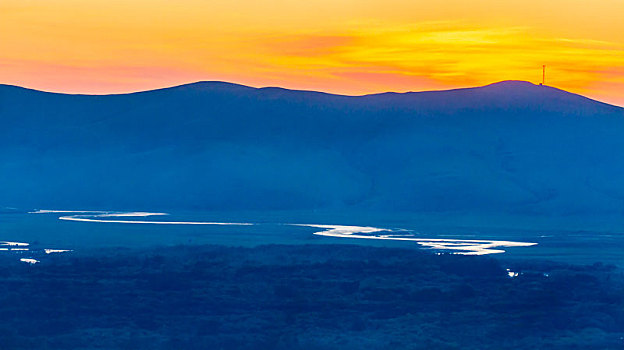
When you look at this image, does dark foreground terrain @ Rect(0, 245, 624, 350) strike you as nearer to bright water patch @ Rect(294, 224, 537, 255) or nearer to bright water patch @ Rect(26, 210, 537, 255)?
bright water patch @ Rect(294, 224, 537, 255)

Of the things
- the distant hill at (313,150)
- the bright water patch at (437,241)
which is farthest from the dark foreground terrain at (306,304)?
the distant hill at (313,150)

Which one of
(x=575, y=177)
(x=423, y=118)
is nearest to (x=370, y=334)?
(x=575, y=177)

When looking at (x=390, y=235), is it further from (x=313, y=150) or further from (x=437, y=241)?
(x=313, y=150)

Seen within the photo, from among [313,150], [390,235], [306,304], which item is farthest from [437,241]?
[313,150]

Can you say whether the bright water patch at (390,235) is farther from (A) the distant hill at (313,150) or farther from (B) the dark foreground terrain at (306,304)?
(A) the distant hill at (313,150)

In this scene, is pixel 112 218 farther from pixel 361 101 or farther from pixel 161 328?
pixel 361 101

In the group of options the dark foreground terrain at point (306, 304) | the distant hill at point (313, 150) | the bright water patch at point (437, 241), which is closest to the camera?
the dark foreground terrain at point (306, 304)
